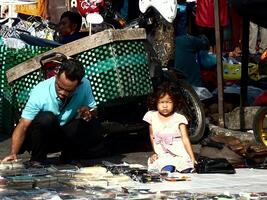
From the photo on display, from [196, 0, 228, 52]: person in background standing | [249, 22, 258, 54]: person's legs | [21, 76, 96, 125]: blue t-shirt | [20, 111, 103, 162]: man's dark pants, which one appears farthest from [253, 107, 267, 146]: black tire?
[249, 22, 258, 54]: person's legs

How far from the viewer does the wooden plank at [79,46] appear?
849 cm

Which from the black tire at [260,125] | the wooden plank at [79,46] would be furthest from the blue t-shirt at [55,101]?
the black tire at [260,125]

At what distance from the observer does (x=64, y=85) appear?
24.3ft

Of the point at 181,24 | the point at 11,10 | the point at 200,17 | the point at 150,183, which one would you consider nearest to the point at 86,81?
the point at 150,183

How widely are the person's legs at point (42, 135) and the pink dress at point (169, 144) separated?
3.12 feet

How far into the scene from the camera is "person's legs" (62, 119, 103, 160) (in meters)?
7.88

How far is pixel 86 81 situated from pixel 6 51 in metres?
1.73

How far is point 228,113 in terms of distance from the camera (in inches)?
427

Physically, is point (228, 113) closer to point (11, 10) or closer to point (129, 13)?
point (129, 13)

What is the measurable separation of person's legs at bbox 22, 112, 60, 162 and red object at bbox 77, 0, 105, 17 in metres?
6.76

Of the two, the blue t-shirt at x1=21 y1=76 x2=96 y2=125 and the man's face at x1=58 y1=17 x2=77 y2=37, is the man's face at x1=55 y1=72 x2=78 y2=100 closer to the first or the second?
the blue t-shirt at x1=21 y1=76 x2=96 y2=125

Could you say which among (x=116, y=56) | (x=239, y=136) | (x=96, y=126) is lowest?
(x=239, y=136)

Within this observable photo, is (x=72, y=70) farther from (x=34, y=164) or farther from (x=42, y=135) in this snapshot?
(x=34, y=164)

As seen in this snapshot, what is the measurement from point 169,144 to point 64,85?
1168 mm
